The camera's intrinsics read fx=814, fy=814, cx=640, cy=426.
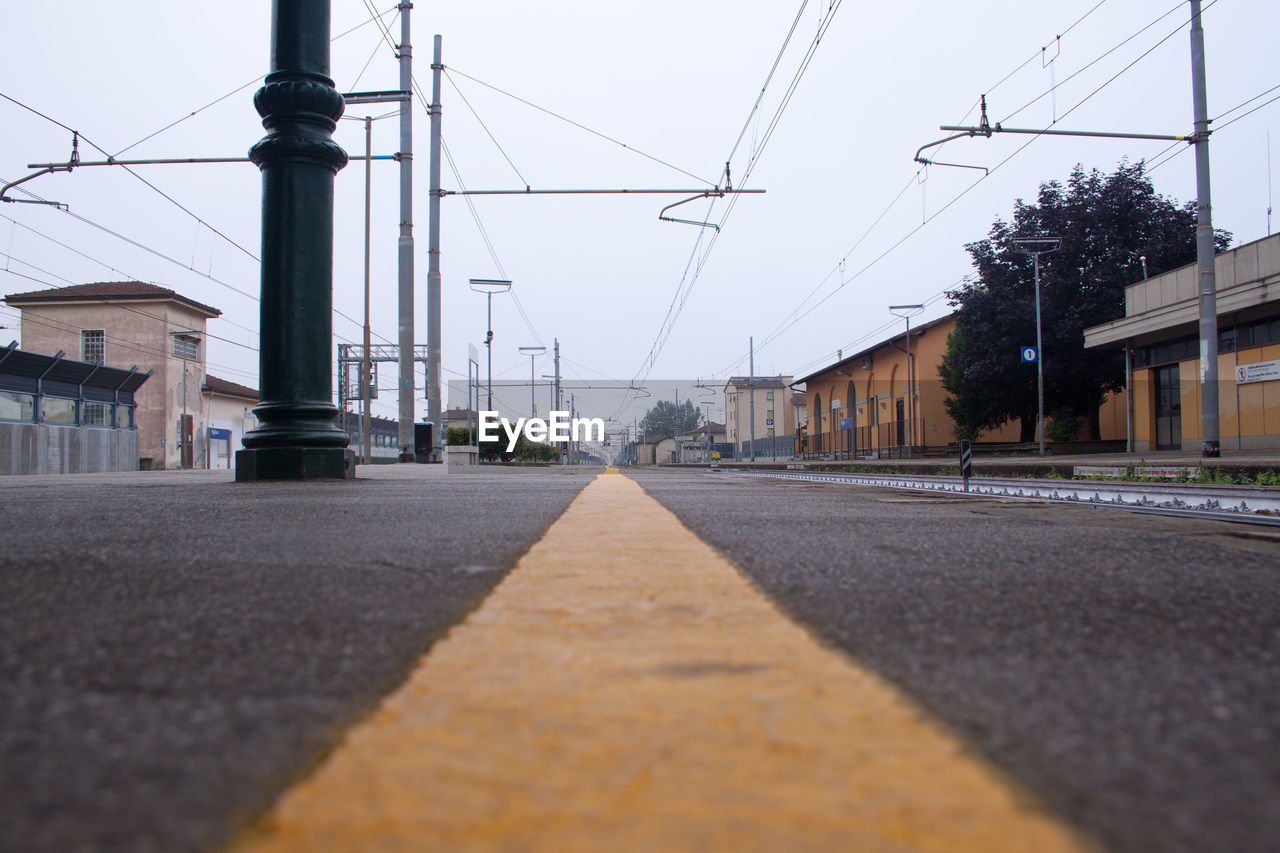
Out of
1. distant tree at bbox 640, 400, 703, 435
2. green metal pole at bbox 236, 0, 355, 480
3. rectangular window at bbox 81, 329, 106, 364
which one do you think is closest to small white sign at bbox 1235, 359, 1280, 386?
green metal pole at bbox 236, 0, 355, 480

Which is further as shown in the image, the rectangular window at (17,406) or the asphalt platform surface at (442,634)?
the rectangular window at (17,406)

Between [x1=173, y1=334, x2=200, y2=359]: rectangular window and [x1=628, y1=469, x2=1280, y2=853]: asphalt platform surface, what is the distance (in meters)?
43.3

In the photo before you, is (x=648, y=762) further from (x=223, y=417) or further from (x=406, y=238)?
(x=223, y=417)

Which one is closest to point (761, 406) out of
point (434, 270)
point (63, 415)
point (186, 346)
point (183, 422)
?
point (186, 346)

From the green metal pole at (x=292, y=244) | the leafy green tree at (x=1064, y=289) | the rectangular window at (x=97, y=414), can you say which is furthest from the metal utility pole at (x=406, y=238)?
the leafy green tree at (x=1064, y=289)

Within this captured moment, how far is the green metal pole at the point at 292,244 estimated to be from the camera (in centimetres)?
617

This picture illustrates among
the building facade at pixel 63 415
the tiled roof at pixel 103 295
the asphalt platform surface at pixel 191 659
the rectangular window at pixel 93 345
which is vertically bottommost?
the asphalt platform surface at pixel 191 659

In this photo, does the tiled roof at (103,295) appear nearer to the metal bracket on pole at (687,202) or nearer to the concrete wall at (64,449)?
the concrete wall at (64,449)

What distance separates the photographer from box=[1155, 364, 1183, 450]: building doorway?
25969mm

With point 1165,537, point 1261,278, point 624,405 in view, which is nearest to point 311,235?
point 1165,537

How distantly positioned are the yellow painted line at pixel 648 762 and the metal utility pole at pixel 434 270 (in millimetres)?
16302

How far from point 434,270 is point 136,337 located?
28458mm

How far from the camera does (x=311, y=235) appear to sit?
20.6 ft

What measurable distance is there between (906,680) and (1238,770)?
1.07 feet
